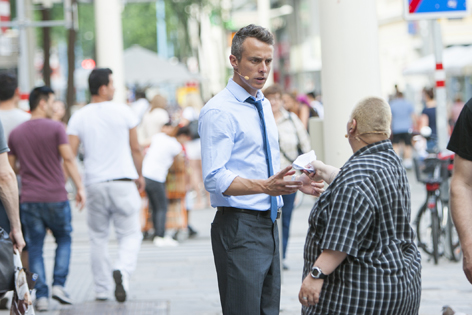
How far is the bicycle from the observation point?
8406 millimetres

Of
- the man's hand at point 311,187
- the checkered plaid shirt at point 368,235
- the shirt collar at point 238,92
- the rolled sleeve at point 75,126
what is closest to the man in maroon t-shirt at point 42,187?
the rolled sleeve at point 75,126

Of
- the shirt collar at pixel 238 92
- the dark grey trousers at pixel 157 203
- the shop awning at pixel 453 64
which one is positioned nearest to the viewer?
the shirt collar at pixel 238 92

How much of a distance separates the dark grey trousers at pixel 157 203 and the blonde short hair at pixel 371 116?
7.12 m

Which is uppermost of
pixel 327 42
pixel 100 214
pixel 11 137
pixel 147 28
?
pixel 147 28

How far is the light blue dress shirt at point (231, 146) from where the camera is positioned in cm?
375

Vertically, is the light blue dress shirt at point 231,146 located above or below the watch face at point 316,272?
above

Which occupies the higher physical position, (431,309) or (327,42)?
(327,42)

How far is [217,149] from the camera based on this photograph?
375 centimetres

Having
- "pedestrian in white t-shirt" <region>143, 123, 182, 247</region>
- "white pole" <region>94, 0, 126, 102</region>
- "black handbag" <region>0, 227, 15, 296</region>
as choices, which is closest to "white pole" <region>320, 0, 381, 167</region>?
"black handbag" <region>0, 227, 15, 296</region>

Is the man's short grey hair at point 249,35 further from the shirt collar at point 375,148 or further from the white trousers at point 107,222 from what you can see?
the white trousers at point 107,222

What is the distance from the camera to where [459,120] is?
3830mm

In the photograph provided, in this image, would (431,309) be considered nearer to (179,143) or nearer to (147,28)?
(179,143)

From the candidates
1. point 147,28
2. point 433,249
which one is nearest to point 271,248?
point 433,249

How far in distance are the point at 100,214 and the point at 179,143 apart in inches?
163
